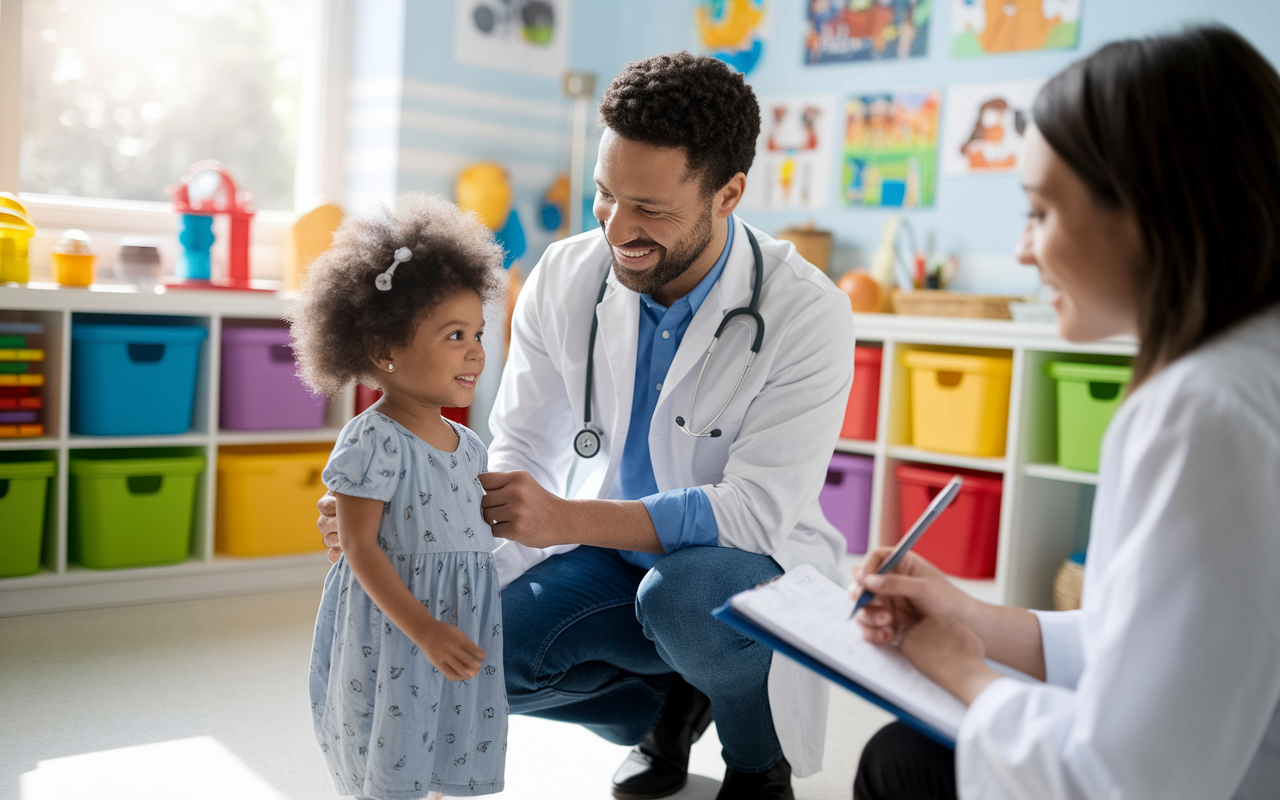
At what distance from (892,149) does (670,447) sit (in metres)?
2.06

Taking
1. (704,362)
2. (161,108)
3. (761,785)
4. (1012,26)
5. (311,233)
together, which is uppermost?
(1012,26)

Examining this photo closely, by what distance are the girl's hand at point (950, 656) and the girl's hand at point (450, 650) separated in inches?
19.8

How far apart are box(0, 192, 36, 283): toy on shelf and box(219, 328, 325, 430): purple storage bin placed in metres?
0.51

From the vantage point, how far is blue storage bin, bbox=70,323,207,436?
2713 mm

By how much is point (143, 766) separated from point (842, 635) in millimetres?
1337

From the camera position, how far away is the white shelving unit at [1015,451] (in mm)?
2844

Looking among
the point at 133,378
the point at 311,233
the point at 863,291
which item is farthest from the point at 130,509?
the point at 863,291

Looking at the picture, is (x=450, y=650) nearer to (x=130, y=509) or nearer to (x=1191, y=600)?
(x=1191, y=600)

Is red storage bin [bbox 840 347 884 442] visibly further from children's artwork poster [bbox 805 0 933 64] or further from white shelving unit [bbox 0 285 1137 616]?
children's artwork poster [bbox 805 0 933 64]

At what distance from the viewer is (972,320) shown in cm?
297

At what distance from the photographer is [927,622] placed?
103 cm

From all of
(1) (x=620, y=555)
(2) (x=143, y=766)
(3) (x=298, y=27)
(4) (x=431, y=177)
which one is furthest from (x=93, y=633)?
(3) (x=298, y=27)

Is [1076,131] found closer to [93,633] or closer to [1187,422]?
[1187,422]

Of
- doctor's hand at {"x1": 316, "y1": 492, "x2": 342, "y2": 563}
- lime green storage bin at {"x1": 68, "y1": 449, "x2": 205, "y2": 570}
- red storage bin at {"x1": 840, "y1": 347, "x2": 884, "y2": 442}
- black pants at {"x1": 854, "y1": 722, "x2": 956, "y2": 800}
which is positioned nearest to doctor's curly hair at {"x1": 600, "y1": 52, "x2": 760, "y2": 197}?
doctor's hand at {"x1": 316, "y1": 492, "x2": 342, "y2": 563}
